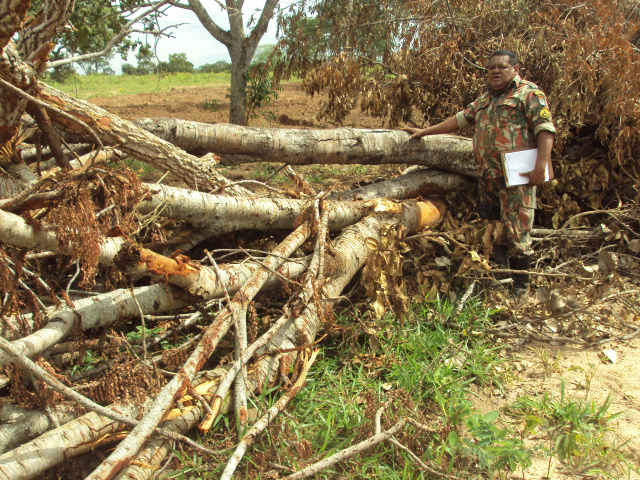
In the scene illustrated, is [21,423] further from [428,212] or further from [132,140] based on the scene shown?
[428,212]

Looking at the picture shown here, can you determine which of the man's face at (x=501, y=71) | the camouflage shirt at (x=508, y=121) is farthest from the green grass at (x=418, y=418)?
the man's face at (x=501, y=71)

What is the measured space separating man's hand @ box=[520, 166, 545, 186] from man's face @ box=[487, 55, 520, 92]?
2.20ft

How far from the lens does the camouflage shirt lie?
3258 millimetres

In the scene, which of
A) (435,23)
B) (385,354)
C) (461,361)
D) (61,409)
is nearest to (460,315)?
(461,361)

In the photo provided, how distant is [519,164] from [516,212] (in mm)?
372

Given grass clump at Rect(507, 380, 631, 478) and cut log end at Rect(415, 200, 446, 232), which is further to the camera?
cut log end at Rect(415, 200, 446, 232)

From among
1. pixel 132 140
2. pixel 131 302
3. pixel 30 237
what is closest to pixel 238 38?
pixel 132 140

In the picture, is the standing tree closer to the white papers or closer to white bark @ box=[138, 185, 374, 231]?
white bark @ box=[138, 185, 374, 231]

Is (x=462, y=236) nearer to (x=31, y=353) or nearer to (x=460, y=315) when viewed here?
(x=460, y=315)

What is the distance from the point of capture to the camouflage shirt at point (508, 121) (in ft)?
10.7

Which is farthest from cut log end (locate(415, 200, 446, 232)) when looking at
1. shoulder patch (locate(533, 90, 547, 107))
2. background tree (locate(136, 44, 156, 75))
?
background tree (locate(136, 44, 156, 75))

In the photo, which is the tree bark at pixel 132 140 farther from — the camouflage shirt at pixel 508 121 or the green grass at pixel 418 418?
the camouflage shirt at pixel 508 121

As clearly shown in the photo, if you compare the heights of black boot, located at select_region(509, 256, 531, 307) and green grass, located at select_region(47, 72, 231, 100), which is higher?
green grass, located at select_region(47, 72, 231, 100)

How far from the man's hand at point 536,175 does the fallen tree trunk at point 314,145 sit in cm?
87
